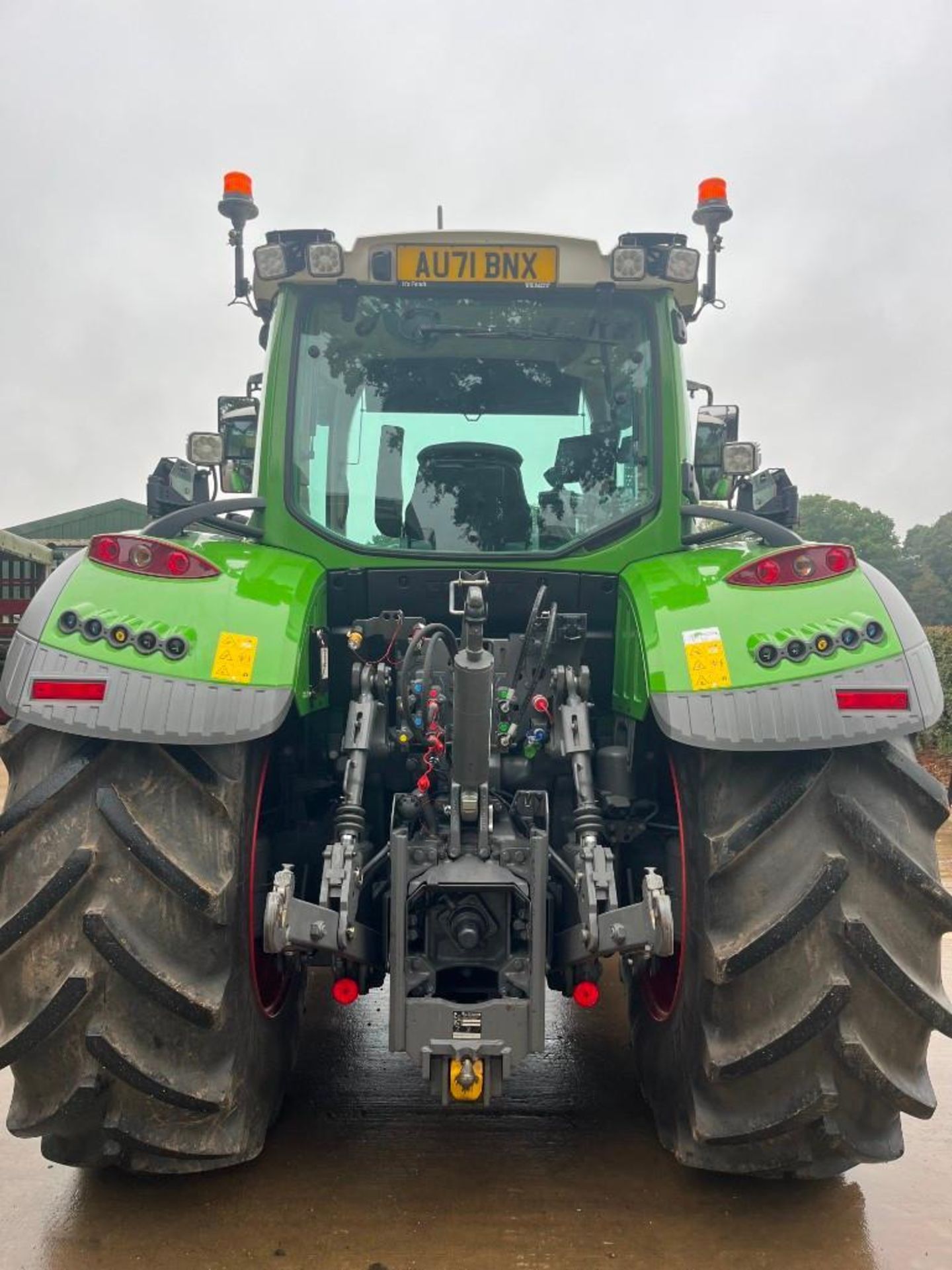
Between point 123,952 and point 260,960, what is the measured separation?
67 centimetres

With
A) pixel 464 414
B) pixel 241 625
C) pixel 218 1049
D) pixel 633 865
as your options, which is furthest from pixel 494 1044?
pixel 464 414

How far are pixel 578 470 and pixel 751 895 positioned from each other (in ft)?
5.19

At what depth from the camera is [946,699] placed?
40.3 ft

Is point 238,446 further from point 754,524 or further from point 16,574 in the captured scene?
point 16,574

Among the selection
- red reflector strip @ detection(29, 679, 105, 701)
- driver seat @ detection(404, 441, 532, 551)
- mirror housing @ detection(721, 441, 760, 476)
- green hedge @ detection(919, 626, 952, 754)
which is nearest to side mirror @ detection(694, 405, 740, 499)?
mirror housing @ detection(721, 441, 760, 476)

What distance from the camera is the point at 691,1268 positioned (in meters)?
2.37

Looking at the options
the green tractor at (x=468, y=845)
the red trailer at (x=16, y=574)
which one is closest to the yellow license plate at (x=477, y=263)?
the green tractor at (x=468, y=845)

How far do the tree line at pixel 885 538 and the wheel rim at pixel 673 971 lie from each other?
46679 millimetres

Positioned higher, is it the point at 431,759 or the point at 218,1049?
the point at 431,759

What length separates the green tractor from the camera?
7.72 feet

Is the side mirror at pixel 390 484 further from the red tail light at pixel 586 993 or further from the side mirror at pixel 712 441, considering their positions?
the red tail light at pixel 586 993

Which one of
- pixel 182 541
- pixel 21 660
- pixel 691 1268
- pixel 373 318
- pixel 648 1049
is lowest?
pixel 691 1268

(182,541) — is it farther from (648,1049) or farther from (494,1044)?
(648,1049)

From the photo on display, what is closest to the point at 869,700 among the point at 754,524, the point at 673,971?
the point at 754,524
